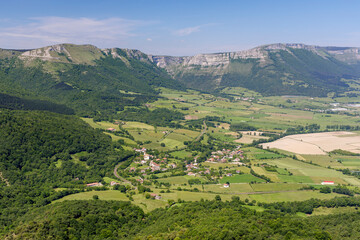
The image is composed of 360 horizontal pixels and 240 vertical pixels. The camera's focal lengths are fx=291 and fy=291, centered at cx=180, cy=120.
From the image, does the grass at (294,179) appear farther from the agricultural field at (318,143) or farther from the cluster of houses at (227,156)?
the agricultural field at (318,143)

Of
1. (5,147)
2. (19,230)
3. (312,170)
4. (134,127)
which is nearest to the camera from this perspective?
(19,230)

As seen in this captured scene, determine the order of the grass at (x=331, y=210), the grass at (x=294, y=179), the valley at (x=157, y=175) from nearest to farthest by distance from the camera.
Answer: the valley at (x=157, y=175), the grass at (x=331, y=210), the grass at (x=294, y=179)

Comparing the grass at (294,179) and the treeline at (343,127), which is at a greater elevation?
the treeline at (343,127)

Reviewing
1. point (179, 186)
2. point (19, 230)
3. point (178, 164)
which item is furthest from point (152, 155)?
point (19, 230)

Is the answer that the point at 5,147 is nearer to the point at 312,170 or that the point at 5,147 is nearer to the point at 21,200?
the point at 21,200

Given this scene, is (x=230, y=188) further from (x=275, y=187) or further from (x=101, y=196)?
(x=101, y=196)

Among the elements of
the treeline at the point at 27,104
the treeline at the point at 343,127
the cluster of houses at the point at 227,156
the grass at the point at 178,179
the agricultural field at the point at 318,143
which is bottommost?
the cluster of houses at the point at 227,156

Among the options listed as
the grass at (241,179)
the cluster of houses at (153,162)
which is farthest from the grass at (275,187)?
the cluster of houses at (153,162)

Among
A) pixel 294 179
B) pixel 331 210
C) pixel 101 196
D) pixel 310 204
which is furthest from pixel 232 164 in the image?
pixel 101 196

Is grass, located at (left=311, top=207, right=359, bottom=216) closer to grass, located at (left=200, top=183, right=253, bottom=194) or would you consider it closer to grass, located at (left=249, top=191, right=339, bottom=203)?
grass, located at (left=249, top=191, right=339, bottom=203)

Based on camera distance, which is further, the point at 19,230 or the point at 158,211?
the point at 158,211
